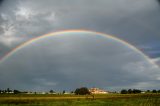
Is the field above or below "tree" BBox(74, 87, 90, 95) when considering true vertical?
below

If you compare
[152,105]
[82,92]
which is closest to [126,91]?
[82,92]

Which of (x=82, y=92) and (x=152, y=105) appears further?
(x=82, y=92)

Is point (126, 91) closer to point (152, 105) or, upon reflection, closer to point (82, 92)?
point (82, 92)

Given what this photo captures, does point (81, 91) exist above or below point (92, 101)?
above

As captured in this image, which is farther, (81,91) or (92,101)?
(81,91)

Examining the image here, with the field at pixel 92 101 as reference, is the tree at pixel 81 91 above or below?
above

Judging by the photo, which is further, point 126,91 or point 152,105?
point 126,91

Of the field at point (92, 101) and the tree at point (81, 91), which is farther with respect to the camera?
the tree at point (81, 91)

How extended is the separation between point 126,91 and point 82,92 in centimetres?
3023

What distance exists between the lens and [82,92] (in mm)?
183875

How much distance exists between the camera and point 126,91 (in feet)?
622

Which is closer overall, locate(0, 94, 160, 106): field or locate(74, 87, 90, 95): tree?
locate(0, 94, 160, 106): field

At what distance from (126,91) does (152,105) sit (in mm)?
157718

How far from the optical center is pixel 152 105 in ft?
114
